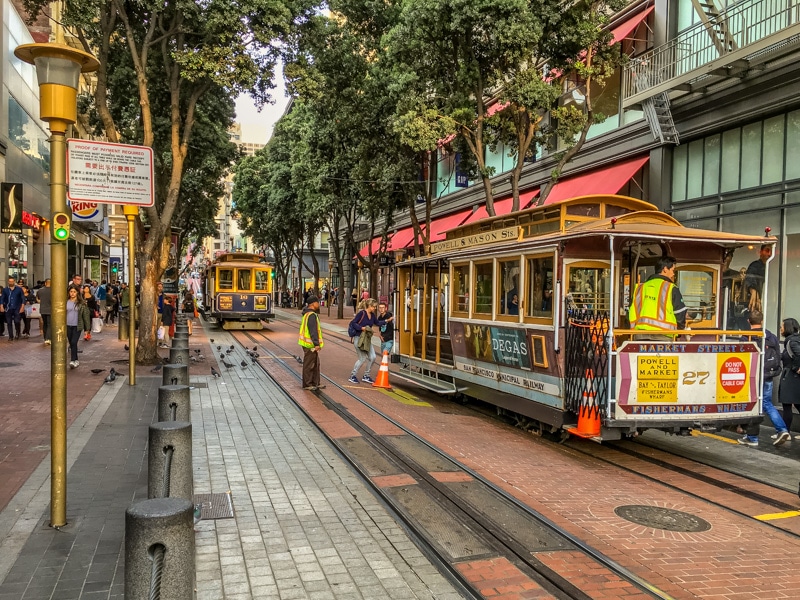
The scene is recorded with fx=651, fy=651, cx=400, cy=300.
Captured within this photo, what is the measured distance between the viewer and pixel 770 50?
11766mm

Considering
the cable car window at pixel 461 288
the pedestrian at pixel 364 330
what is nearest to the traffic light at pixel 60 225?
the cable car window at pixel 461 288

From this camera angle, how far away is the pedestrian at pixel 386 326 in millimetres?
14414

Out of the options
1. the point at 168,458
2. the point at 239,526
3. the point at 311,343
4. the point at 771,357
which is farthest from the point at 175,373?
the point at 771,357

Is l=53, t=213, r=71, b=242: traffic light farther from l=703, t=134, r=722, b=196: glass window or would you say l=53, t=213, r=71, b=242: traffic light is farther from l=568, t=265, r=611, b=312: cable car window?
l=703, t=134, r=722, b=196: glass window

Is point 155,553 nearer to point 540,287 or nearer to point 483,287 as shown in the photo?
point 540,287

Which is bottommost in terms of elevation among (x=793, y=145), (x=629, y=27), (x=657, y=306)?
(x=657, y=306)

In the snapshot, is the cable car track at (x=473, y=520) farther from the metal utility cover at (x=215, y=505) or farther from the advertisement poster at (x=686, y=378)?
the advertisement poster at (x=686, y=378)

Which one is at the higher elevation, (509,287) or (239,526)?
(509,287)

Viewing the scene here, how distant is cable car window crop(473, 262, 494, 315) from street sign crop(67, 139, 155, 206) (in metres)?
5.25

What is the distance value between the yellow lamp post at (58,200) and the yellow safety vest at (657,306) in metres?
6.31

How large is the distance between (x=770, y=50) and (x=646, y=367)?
7684 mm

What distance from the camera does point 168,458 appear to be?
16.5ft

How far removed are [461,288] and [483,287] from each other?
881 mm

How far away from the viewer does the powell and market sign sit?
388 inches
